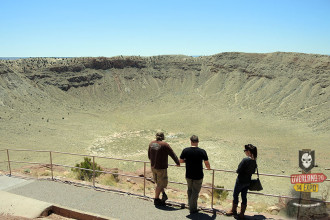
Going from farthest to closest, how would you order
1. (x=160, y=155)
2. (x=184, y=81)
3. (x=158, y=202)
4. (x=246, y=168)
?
(x=184, y=81) → (x=158, y=202) → (x=160, y=155) → (x=246, y=168)

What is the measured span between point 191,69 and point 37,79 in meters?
30.7

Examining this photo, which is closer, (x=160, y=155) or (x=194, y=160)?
(x=194, y=160)

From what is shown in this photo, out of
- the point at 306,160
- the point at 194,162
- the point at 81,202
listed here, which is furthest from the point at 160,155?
the point at 306,160

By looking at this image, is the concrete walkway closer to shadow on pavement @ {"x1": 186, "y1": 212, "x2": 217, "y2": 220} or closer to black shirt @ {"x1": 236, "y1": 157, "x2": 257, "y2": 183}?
shadow on pavement @ {"x1": 186, "y1": 212, "x2": 217, "y2": 220}

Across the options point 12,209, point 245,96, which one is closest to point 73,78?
point 245,96

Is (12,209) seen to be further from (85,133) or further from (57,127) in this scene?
(57,127)

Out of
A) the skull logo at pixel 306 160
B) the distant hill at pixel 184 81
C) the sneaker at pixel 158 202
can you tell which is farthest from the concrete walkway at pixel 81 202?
the distant hill at pixel 184 81

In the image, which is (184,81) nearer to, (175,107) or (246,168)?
(175,107)

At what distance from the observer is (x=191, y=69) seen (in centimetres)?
6206

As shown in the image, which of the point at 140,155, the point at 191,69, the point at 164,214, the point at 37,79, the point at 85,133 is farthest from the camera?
the point at 191,69

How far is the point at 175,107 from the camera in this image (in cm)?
4834

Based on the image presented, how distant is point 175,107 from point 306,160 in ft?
140

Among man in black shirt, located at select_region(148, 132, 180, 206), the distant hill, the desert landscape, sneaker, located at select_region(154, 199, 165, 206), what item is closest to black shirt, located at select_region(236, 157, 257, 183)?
man in black shirt, located at select_region(148, 132, 180, 206)

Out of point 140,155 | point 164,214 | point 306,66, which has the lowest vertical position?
point 140,155
